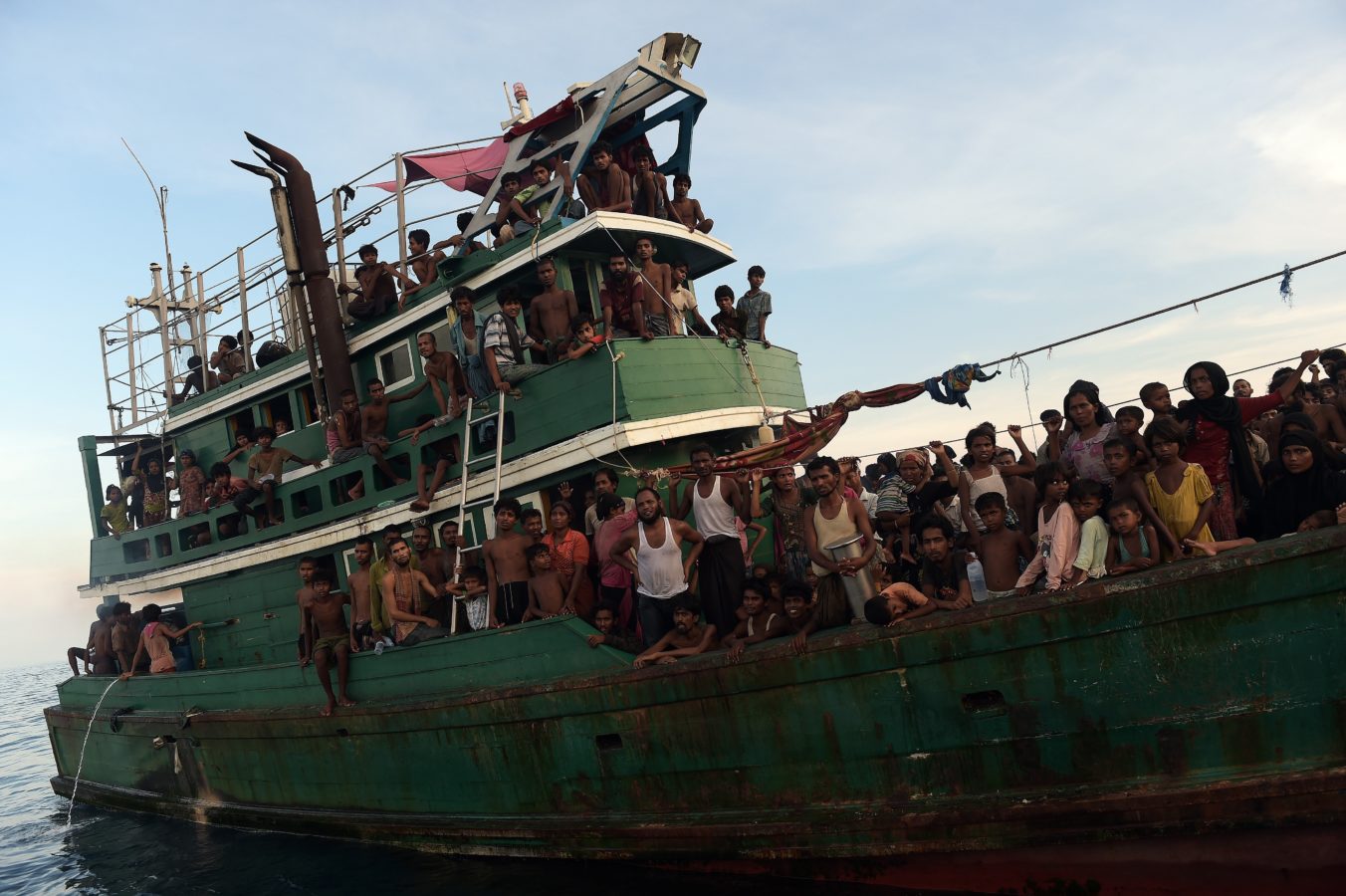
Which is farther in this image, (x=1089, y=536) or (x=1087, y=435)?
(x=1087, y=435)

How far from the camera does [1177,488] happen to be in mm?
5289

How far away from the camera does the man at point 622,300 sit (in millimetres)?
8758

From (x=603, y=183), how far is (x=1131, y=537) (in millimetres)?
6376

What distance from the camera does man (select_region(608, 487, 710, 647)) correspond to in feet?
22.6

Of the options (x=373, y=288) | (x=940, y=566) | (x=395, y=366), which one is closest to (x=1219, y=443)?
(x=940, y=566)

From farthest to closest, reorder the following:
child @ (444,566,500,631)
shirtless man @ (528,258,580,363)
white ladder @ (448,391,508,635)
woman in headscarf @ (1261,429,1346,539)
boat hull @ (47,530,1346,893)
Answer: shirtless man @ (528,258,580,363) → white ladder @ (448,391,508,635) → child @ (444,566,500,631) → woman in headscarf @ (1261,429,1346,539) → boat hull @ (47,530,1346,893)

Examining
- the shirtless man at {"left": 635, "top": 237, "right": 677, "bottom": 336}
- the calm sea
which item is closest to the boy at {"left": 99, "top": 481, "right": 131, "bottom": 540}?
the calm sea

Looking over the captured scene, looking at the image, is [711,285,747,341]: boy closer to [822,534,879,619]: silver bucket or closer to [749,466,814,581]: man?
[749,466,814,581]: man

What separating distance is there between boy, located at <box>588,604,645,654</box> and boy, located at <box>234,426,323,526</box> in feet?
15.5

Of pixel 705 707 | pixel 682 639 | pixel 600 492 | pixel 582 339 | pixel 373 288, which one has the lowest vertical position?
pixel 705 707

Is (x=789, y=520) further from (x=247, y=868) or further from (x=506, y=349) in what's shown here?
(x=247, y=868)

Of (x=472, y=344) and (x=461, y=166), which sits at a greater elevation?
(x=461, y=166)

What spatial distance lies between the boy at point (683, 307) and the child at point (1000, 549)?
13.8 ft

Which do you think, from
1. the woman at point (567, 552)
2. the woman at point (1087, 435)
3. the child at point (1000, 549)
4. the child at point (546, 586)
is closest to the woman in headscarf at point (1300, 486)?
the woman at point (1087, 435)
